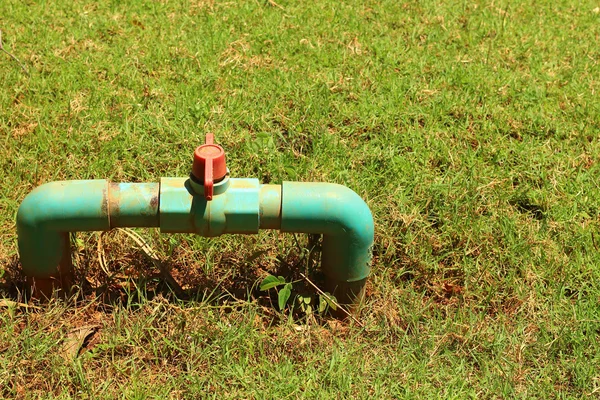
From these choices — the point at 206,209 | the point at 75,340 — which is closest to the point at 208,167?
the point at 206,209

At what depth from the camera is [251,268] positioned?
112 inches

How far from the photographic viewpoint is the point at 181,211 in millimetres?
2383

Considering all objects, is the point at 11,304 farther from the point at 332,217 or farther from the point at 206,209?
the point at 332,217

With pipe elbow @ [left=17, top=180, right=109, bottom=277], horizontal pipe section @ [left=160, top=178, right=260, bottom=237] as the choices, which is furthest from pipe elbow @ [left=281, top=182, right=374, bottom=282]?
pipe elbow @ [left=17, top=180, right=109, bottom=277]

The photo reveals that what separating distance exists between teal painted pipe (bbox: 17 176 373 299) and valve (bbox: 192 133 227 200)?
0.11ft

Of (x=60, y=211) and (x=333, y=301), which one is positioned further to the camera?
(x=333, y=301)

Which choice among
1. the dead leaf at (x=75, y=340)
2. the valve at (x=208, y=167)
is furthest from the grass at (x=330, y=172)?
the valve at (x=208, y=167)

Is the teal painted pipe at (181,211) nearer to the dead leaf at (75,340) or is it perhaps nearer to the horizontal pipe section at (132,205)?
the horizontal pipe section at (132,205)

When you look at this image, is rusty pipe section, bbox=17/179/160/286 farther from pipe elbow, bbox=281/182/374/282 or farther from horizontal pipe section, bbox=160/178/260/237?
pipe elbow, bbox=281/182/374/282

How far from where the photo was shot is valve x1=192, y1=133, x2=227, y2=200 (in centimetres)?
229

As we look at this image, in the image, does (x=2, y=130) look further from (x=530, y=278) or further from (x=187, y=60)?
(x=530, y=278)

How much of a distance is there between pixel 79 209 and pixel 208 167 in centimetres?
43

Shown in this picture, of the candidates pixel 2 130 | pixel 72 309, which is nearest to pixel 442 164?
pixel 72 309

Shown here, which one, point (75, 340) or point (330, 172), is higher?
point (330, 172)
